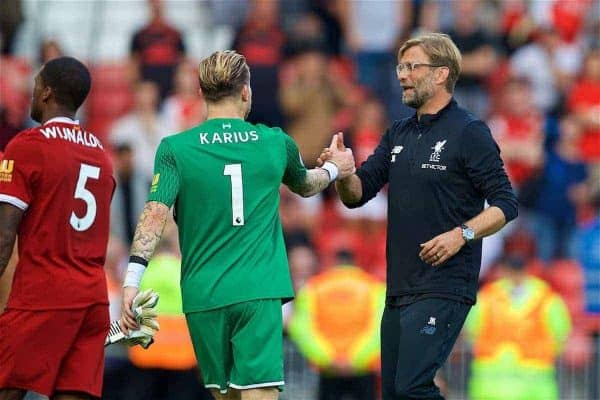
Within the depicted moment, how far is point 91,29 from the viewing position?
16.8 m

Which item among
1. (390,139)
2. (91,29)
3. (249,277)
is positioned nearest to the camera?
(249,277)

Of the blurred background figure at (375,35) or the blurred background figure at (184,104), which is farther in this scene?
the blurred background figure at (375,35)

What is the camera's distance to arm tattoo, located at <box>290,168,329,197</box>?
316 inches

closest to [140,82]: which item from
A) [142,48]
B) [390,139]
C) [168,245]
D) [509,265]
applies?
[142,48]

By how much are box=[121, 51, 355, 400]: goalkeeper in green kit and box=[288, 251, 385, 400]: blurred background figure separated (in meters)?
5.43

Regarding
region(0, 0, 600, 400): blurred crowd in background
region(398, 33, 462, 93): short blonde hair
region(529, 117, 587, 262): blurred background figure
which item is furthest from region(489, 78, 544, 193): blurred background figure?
region(398, 33, 462, 93): short blonde hair

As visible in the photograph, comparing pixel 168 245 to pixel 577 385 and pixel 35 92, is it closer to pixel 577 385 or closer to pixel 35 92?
pixel 577 385

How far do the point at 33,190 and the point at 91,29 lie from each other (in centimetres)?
950

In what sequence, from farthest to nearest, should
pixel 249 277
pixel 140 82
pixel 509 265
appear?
1. pixel 140 82
2. pixel 509 265
3. pixel 249 277

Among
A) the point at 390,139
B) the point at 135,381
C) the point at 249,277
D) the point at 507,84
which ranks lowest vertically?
the point at 135,381

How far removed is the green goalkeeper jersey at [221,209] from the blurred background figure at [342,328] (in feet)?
18.0

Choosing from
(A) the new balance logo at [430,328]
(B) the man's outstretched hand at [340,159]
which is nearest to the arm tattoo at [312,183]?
(B) the man's outstretched hand at [340,159]

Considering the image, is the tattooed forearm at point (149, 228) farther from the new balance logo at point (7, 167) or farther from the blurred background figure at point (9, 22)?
the blurred background figure at point (9, 22)

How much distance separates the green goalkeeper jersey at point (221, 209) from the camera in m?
7.54
